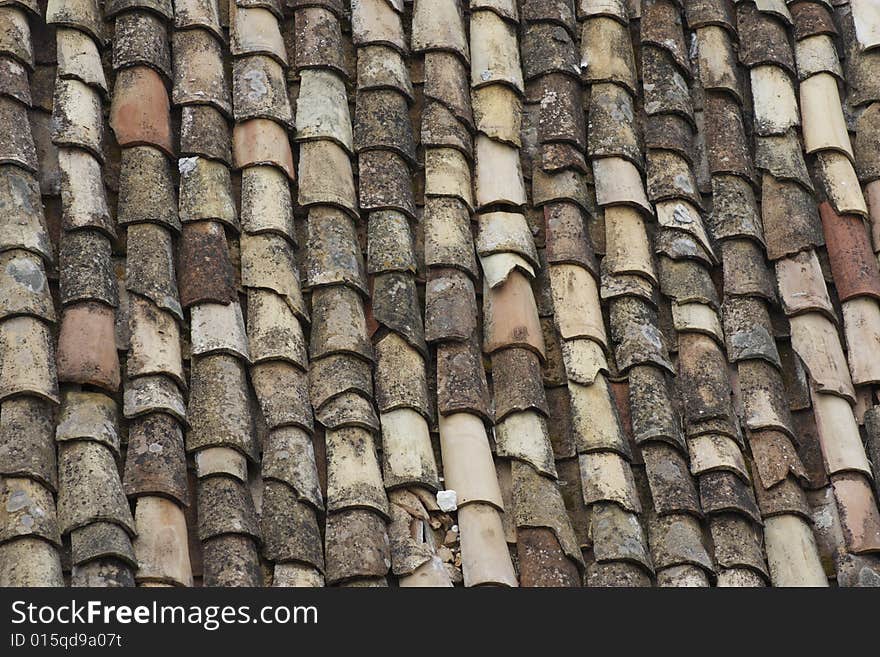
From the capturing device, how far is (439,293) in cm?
588

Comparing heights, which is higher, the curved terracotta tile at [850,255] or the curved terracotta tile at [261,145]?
the curved terracotta tile at [261,145]

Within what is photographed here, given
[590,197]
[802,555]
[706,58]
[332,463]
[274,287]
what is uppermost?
[706,58]

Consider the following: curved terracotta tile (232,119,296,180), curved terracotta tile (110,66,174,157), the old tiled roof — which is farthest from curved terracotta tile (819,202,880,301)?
curved terracotta tile (110,66,174,157)

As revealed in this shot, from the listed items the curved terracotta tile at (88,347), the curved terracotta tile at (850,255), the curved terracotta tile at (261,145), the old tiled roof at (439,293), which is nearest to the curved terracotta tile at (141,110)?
the old tiled roof at (439,293)

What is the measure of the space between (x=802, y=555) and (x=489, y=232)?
162 cm

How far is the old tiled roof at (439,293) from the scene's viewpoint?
529 cm

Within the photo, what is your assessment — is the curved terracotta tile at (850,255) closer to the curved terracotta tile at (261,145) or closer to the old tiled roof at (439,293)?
the old tiled roof at (439,293)

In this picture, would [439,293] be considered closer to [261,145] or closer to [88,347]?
[261,145]

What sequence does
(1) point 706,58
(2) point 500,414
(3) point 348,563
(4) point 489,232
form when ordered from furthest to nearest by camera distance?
(1) point 706,58
(4) point 489,232
(2) point 500,414
(3) point 348,563

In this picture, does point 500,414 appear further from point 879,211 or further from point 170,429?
point 879,211

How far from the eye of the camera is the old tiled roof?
529 cm

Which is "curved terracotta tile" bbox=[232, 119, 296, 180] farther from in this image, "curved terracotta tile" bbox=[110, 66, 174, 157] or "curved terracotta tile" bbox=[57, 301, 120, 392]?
"curved terracotta tile" bbox=[57, 301, 120, 392]

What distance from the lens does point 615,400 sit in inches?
226

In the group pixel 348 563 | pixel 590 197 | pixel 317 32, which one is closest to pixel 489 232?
pixel 590 197
